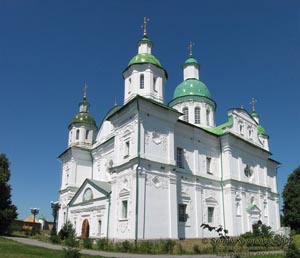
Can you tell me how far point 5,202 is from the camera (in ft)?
102

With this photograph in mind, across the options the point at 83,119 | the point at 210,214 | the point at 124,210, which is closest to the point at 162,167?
the point at 124,210

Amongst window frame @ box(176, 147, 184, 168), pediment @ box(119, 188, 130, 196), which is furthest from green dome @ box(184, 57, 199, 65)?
pediment @ box(119, 188, 130, 196)

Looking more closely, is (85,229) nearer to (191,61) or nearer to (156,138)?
(156,138)

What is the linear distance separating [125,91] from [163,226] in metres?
10.5

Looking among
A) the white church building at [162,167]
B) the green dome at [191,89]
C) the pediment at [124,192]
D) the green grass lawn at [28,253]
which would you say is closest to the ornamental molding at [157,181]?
the white church building at [162,167]

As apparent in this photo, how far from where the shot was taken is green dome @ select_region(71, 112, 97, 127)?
112ft

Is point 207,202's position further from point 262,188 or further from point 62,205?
point 62,205

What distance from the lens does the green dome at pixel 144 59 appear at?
78.1 feet

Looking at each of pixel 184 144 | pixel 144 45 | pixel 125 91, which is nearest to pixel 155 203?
Answer: pixel 184 144

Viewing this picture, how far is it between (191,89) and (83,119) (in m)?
12.0

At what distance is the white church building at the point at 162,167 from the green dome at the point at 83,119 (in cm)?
12

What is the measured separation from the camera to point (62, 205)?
105 ft

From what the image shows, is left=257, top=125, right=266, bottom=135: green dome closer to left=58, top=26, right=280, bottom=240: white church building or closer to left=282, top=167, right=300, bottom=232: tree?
left=58, top=26, right=280, bottom=240: white church building

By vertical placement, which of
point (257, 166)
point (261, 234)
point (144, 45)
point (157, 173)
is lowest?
point (261, 234)
